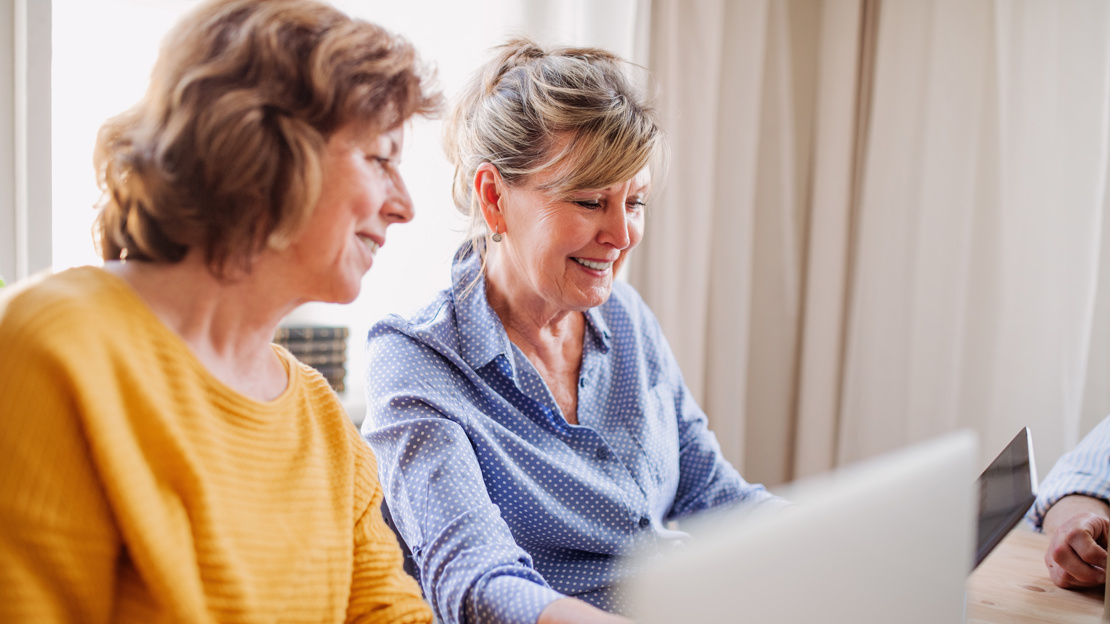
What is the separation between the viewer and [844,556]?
22.9 inches

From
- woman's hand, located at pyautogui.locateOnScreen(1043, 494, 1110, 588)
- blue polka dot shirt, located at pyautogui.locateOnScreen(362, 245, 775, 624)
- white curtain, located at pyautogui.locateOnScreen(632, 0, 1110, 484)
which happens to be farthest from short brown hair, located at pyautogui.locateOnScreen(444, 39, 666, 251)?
white curtain, located at pyautogui.locateOnScreen(632, 0, 1110, 484)

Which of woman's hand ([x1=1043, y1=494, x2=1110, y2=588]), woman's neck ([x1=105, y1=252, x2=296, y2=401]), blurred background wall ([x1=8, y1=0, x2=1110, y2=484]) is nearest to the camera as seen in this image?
woman's neck ([x1=105, y1=252, x2=296, y2=401])

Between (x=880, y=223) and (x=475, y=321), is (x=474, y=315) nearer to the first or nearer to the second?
(x=475, y=321)

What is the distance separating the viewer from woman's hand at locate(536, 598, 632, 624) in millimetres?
965

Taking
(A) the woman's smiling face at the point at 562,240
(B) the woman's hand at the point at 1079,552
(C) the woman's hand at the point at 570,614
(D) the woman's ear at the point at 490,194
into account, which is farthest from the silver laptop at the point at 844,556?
(D) the woman's ear at the point at 490,194

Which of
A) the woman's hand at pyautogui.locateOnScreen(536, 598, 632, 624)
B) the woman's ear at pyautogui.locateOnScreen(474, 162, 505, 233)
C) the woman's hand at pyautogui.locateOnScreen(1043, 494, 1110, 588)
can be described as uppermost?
the woman's ear at pyautogui.locateOnScreen(474, 162, 505, 233)

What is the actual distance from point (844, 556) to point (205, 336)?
0.62m

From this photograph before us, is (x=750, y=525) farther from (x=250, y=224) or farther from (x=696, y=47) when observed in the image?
(x=696, y=47)

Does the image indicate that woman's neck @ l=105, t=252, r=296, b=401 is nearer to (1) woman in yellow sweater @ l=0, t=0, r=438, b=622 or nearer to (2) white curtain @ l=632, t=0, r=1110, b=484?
(1) woman in yellow sweater @ l=0, t=0, r=438, b=622

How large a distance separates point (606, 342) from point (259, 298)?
827 millimetres

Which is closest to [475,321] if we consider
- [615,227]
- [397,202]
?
[615,227]

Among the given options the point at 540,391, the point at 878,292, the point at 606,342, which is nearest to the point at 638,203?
the point at 606,342

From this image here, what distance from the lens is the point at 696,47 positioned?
2.67 meters

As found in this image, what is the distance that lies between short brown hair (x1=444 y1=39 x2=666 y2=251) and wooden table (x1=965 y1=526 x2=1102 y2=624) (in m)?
0.84
